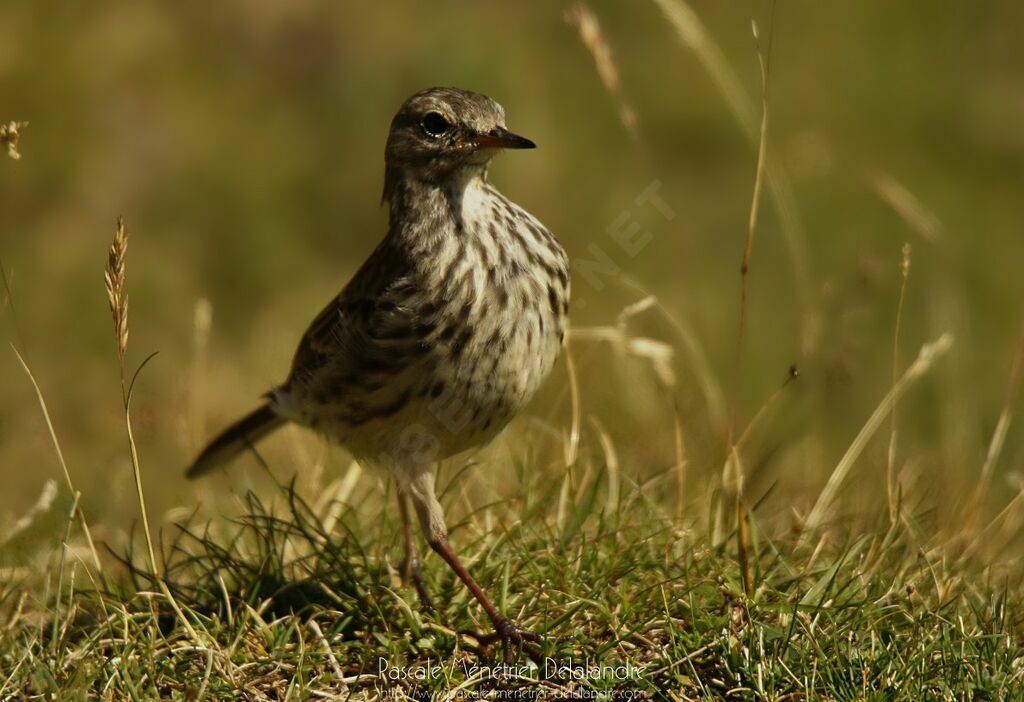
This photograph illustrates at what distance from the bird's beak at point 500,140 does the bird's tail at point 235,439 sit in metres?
1.50

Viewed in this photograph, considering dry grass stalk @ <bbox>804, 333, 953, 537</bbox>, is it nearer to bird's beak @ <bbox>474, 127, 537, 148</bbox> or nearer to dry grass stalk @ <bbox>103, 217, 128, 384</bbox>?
bird's beak @ <bbox>474, 127, 537, 148</bbox>

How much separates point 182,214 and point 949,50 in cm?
605

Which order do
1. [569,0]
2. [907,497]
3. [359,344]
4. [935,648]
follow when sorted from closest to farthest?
[935,648]
[359,344]
[907,497]
[569,0]

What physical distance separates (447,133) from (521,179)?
4.97m

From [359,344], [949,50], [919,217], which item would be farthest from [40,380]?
[949,50]

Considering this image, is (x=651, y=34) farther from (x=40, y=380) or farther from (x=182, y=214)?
(x=40, y=380)

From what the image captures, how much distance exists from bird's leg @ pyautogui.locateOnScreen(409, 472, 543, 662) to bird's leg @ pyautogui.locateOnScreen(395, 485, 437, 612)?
0.39 feet

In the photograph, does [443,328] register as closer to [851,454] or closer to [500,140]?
[500,140]

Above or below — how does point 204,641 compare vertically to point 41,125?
below

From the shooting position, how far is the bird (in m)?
4.52

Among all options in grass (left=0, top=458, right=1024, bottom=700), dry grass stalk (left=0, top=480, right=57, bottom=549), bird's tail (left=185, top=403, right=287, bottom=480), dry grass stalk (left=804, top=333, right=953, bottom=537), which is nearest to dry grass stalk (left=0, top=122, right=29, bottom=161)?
dry grass stalk (left=0, top=480, right=57, bottom=549)

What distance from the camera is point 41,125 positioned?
9969mm

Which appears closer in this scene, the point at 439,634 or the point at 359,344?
the point at 439,634

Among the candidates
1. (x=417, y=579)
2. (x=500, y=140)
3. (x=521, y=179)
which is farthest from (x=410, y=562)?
(x=521, y=179)
